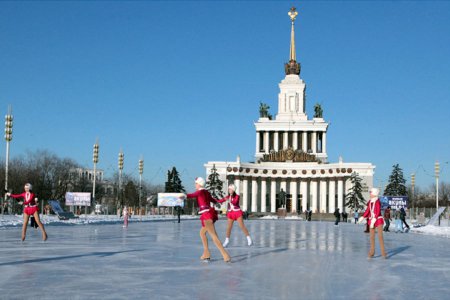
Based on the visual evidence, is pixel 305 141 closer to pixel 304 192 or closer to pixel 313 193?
pixel 304 192

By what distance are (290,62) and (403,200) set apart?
8777 cm

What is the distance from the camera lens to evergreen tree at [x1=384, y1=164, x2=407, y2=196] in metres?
100

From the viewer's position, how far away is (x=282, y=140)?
417ft

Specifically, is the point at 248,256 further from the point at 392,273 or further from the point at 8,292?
the point at 8,292

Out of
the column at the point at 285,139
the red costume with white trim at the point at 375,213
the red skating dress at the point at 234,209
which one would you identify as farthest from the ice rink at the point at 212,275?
the column at the point at 285,139

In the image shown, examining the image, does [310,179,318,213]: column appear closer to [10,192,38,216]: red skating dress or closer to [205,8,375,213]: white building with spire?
[205,8,375,213]: white building with spire

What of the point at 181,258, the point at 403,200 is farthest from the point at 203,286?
the point at 403,200

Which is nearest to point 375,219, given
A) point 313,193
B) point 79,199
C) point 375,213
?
point 375,213

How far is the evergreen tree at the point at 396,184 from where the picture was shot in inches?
3952

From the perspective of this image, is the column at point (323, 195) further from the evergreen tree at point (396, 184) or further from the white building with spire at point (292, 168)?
the evergreen tree at point (396, 184)

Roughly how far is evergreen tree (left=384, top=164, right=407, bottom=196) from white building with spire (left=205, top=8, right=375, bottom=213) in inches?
331

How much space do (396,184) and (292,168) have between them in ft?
77.6

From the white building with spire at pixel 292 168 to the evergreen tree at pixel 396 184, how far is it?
331 inches

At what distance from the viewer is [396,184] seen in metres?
101
